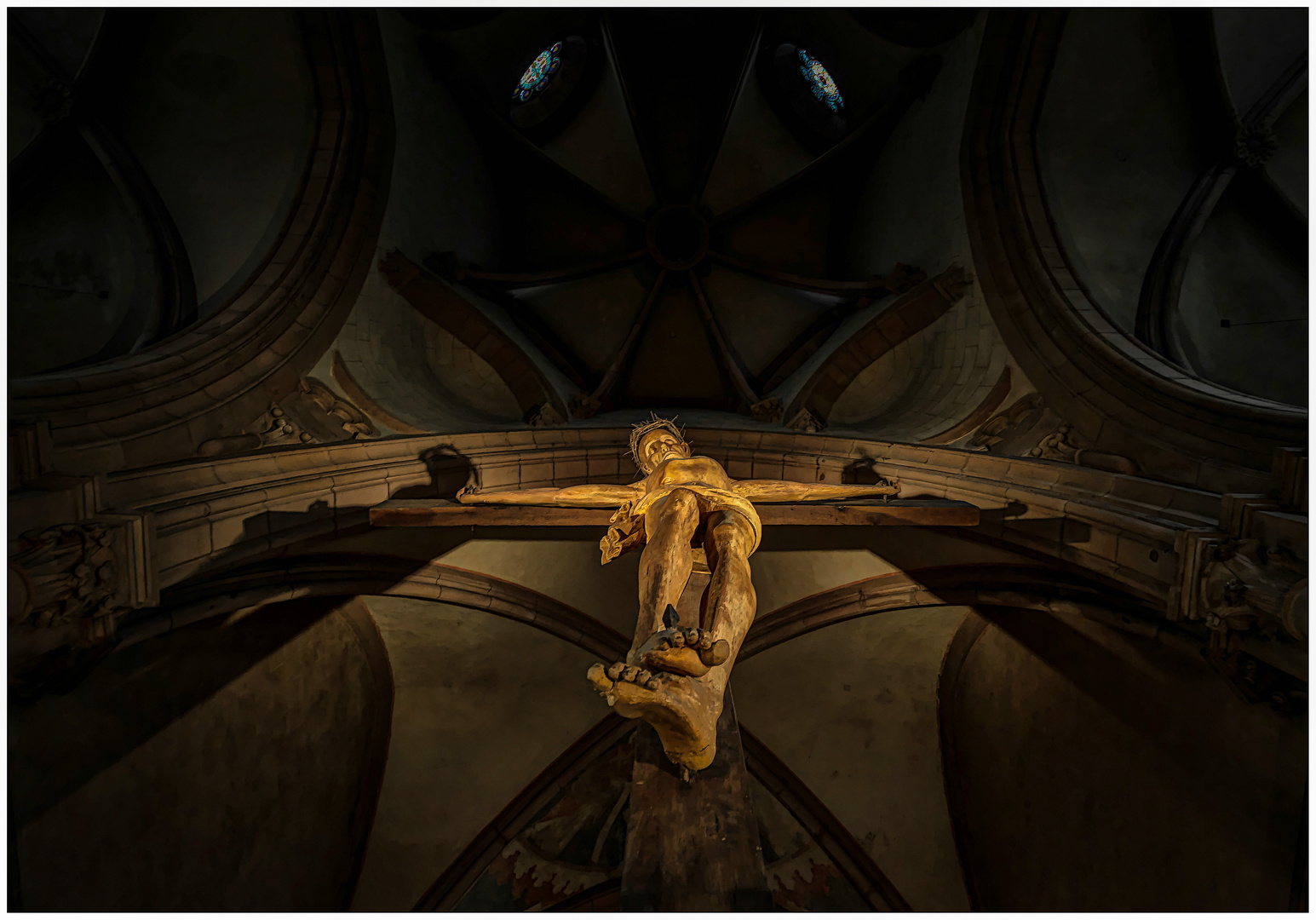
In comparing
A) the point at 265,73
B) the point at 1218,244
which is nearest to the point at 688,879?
the point at 265,73

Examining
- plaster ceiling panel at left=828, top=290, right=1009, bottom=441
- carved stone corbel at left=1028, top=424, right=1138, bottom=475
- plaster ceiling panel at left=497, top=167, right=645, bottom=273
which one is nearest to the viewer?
carved stone corbel at left=1028, top=424, right=1138, bottom=475

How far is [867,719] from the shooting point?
8391mm

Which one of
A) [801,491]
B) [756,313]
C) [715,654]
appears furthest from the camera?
[756,313]

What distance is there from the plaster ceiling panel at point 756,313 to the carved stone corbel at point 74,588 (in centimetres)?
892

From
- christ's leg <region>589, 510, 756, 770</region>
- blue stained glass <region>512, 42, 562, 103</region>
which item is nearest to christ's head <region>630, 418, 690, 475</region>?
christ's leg <region>589, 510, 756, 770</region>

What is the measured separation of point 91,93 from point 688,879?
344 inches

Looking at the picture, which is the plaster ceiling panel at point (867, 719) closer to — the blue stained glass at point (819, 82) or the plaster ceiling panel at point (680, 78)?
A: the plaster ceiling panel at point (680, 78)

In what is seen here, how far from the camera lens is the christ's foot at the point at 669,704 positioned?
226 cm

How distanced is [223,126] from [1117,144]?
9.94 m

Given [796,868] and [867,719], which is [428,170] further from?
[796,868]

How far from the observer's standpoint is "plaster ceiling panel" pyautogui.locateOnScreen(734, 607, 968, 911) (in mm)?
8039

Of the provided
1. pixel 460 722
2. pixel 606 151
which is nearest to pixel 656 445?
pixel 460 722

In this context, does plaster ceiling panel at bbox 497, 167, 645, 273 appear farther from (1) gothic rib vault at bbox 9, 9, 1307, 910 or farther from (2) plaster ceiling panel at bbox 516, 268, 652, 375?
(1) gothic rib vault at bbox 9, 9, 1307, 910

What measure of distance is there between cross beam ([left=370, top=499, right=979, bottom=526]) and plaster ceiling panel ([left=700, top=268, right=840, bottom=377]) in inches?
268
